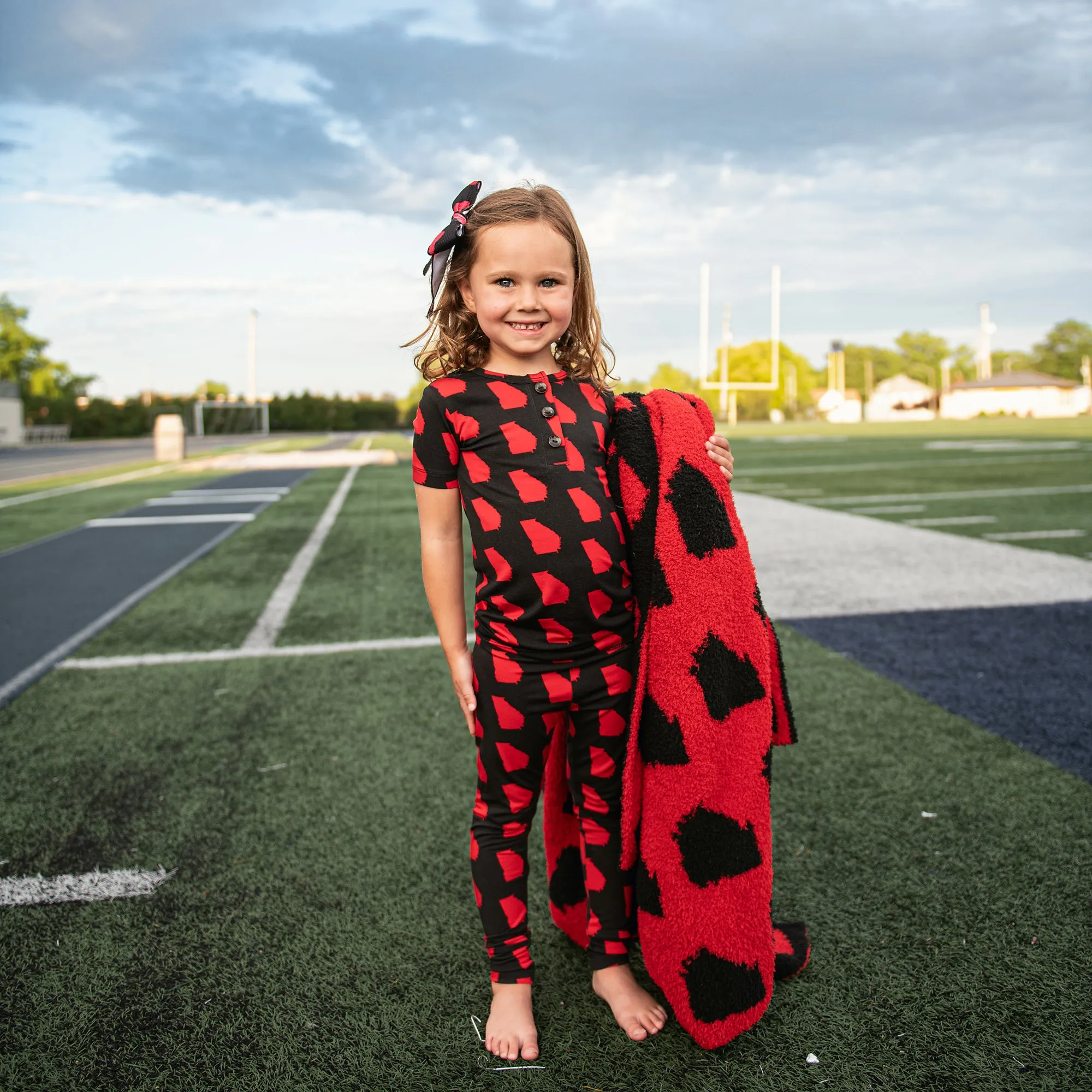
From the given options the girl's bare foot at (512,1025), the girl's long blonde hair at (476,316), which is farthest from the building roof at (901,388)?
the girl's bare foot at (512,1025)

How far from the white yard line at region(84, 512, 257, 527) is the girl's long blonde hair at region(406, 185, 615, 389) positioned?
830cm

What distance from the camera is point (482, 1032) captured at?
1797 mm

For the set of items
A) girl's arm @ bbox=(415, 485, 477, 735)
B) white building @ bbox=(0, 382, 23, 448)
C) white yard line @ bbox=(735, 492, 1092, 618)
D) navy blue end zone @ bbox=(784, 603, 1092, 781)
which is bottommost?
navy blue end zone @ bbox=(784, 603, 1092, 781)

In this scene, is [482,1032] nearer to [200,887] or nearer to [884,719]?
[200,887]

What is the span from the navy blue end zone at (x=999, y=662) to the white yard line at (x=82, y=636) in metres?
3.72

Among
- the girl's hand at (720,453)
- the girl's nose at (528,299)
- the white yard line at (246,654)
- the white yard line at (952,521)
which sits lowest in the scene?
the white yard line at (246,654)

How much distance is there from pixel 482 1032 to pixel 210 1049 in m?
0.53

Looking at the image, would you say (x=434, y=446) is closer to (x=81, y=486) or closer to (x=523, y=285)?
(x=523, y=285)

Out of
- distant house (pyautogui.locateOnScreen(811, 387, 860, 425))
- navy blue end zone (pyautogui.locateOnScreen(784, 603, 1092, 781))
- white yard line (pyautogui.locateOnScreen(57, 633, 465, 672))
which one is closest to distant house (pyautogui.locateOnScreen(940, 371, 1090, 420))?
distant house (pyautogui.locateOnScreen(811, 387, 860, 425))

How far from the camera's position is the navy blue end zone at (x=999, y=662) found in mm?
3223

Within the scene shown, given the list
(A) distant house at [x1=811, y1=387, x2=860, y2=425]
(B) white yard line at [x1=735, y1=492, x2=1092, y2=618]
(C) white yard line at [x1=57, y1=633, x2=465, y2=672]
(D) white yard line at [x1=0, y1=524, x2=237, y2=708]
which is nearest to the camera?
(D) white yard line at [x1=0, y1=524, x2=237, y2=708]

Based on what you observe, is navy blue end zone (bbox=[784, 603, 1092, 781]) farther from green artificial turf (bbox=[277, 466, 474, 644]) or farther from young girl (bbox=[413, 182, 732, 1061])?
green artificial turf (bbox=[277, 466, 474, 644])

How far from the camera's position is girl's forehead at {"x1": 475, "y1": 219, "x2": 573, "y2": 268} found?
1.77m

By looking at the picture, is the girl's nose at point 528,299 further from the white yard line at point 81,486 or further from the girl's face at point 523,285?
the white yard line at point 81,486
